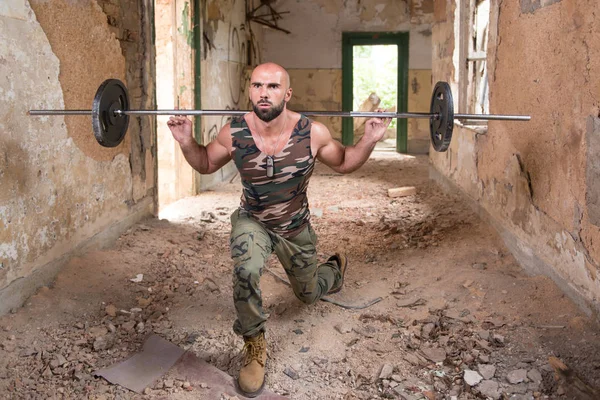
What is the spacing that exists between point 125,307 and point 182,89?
4.02 meters

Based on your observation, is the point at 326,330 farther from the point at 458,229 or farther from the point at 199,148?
the point at 458,229

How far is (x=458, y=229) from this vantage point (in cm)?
516

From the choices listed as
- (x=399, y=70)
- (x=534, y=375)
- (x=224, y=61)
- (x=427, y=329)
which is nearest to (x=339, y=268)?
(x=427, y=329)

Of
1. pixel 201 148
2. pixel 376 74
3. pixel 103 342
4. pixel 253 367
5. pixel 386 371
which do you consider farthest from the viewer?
pixel 376 74

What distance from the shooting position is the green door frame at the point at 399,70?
1202 centimetres

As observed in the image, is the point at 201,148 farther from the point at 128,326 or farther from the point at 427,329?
the point at 427,329

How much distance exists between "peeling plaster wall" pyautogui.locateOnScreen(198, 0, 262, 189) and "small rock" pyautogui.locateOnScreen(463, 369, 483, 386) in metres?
5.45

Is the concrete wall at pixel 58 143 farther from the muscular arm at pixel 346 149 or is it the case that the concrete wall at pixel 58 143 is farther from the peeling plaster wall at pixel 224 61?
the peeling plaster wall at pixel 224 61

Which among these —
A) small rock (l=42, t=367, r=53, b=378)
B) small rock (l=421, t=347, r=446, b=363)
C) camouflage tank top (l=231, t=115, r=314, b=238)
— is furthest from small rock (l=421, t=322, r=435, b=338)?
small rock (l=42, t=367, r=53, b=378)

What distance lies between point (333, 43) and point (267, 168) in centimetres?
955

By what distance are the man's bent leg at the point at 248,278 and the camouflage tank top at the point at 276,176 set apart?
0.69ft

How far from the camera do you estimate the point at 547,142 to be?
3.64 metres

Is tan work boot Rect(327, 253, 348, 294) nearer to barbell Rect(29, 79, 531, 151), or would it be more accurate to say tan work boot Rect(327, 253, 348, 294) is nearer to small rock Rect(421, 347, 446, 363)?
small rock Rect(421, 347, 446, 363)

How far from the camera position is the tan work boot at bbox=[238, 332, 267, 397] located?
9.32ft
